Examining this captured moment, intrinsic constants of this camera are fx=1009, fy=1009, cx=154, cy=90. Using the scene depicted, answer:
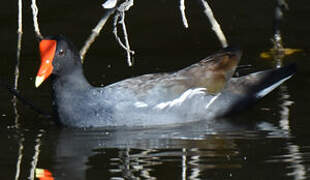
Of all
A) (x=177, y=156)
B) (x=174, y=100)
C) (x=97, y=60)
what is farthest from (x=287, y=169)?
(x=97, y=60)

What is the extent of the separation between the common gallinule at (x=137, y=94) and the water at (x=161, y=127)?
0.46 feet

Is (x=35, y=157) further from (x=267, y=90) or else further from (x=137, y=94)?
(x=267, y=90)

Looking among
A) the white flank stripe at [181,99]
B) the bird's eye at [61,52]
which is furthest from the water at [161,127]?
the bird's eye at [61,52]

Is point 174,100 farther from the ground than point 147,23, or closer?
closer

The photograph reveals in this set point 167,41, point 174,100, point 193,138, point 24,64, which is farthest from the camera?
point 167,41

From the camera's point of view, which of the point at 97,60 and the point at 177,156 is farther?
the point at 97,60

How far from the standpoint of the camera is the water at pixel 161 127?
709cm

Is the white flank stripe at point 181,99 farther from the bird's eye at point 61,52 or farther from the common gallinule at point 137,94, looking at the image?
the bird's eye at point 61,52

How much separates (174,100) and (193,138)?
2.71ft

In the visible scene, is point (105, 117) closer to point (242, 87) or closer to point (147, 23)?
point (242, 87)

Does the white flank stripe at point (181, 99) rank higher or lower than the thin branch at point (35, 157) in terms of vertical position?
higher

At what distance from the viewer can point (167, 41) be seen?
11.9m

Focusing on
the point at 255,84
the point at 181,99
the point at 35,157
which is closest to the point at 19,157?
the point at 35,157

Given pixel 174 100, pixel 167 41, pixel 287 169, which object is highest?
pixel 167 41
